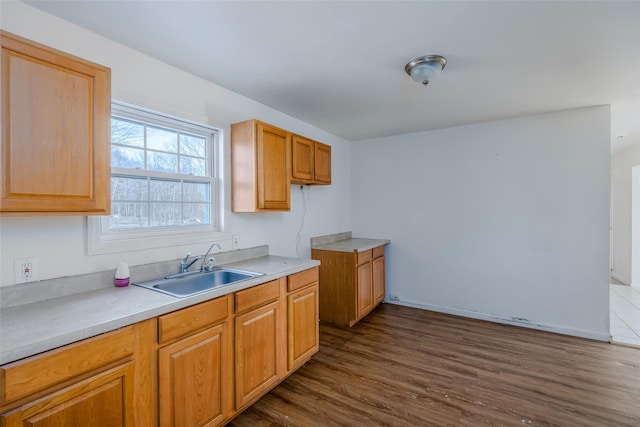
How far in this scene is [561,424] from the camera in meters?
1.82

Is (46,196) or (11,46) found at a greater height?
(11,46)

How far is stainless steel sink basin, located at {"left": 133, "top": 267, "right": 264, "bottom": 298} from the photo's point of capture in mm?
1879

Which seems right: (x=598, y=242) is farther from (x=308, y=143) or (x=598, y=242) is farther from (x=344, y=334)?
(x=308, y=143)

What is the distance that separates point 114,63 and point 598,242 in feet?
14.7

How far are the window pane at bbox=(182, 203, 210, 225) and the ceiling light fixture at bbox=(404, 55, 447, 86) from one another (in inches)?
76.4

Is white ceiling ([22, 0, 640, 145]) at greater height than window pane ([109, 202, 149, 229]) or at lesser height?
greater

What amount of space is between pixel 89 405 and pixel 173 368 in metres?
0.36

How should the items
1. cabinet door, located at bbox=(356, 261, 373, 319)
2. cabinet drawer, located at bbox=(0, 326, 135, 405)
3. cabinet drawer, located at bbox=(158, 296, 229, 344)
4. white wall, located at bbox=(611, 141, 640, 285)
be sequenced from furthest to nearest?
white wall, located at bbox=(611, 141, 640, 285) → cabinet door, located at bbox=(356, 261, 373, 319) → cabinet drawer, located at bbox=(158, 296, 229, 344) → cabinet drawer, located at bbox=(0, 326, 135, 405)

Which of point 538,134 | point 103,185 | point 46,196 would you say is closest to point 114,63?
point 103,185

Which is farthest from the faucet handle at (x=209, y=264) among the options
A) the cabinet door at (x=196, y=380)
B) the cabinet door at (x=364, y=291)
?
the cabinet door at (x=364, y=291)

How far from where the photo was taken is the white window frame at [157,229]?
175cm

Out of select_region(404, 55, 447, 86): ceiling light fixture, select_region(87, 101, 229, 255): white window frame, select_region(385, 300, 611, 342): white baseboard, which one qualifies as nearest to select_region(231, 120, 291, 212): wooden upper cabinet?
select_region(87, 101, 229, 255): white window frame

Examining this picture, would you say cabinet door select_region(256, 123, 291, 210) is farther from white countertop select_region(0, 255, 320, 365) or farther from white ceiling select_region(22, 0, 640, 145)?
white countertop select_region(0, 255, 320, 365)

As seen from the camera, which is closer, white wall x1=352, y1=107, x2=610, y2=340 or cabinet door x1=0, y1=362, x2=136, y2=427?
cabinet door x1=0, y1=362, x2=136, y2=427
